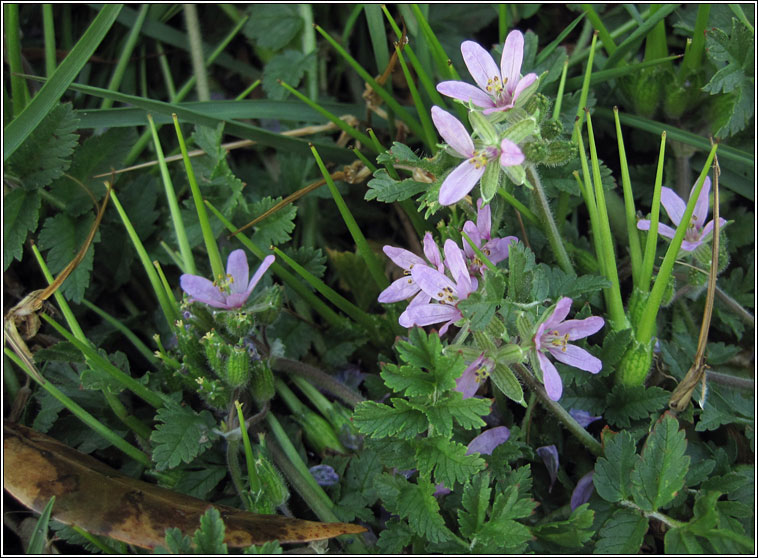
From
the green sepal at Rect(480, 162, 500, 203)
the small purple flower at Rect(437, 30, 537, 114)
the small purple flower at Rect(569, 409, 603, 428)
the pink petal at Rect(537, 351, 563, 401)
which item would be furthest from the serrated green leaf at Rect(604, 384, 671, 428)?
the small purple flower at Rect(437, 30, 537, 114)

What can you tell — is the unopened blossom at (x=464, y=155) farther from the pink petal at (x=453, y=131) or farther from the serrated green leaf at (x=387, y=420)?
the serrated green leaf at (x=387, y=420)

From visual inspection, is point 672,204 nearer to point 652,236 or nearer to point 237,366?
point 652,236

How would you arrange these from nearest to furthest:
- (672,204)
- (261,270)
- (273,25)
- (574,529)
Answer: (574,529) < (261,270) < (672,204) < (273,25)

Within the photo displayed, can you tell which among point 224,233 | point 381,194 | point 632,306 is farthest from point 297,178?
point 632,306

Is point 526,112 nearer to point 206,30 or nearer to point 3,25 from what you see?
point 206,30

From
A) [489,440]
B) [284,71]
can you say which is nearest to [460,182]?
[489,440]

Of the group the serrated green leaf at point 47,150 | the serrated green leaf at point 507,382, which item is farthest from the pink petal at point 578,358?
the serrated green leaf at point 47,150
